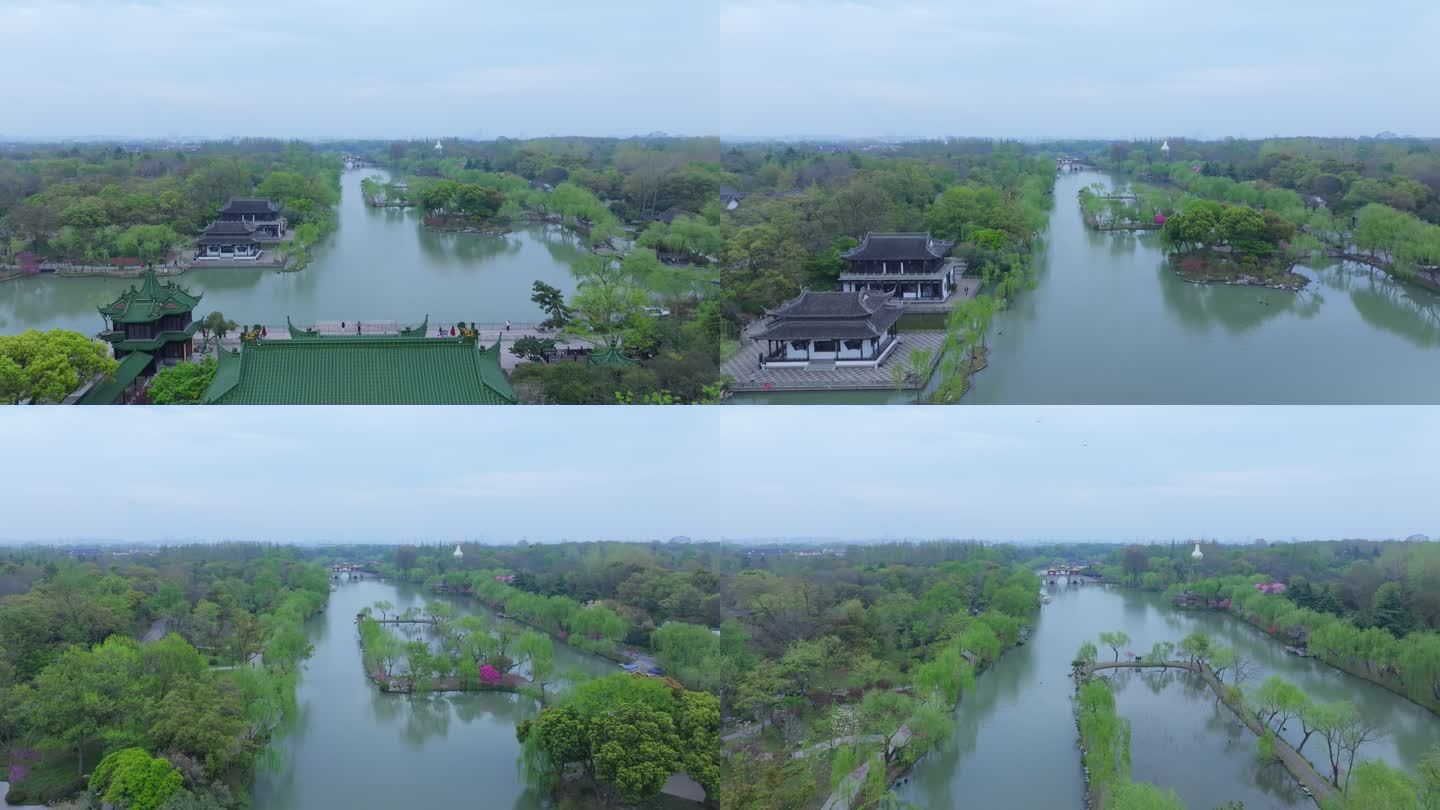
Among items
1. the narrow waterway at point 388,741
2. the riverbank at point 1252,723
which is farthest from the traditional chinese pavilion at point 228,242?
the riverbank at point 1252,723

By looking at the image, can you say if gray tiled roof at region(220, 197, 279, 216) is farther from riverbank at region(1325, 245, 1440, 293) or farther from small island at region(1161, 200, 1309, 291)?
riverbank at region(1325, 245, 1440, 293)

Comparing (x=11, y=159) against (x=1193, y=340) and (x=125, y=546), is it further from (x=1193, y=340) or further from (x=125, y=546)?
(x=1193, y=340)

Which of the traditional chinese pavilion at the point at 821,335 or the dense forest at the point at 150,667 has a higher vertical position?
the traditional chinese pavilion at the point at 821,335

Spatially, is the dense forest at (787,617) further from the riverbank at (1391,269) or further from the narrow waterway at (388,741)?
the riverbank at (1391,269)

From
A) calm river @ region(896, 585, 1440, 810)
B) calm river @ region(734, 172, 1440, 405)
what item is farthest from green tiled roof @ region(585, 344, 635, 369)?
calm river @ region(896, 585, 1440, 810)

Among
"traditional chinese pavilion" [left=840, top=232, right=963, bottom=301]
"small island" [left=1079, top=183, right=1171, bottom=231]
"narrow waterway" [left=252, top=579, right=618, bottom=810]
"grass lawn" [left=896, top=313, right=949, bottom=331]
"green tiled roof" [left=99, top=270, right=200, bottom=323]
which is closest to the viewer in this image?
"narrow waterway" [left=252, top=579, right=618, bottom=810]

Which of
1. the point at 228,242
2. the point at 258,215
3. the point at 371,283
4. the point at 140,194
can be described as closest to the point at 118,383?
the point at 371,283

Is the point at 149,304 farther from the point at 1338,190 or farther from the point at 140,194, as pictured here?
the point at 1338,190
